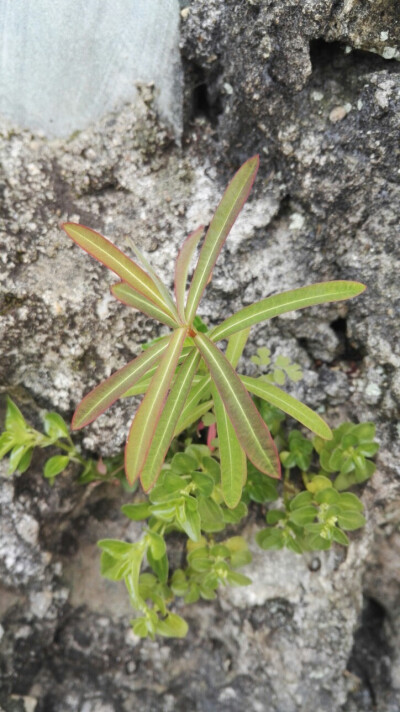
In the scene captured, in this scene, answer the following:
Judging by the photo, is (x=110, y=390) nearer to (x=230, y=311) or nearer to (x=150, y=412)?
(x=150, y=412)

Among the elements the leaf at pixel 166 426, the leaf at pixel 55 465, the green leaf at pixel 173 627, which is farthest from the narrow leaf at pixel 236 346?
the green leaf at pixel 173 627

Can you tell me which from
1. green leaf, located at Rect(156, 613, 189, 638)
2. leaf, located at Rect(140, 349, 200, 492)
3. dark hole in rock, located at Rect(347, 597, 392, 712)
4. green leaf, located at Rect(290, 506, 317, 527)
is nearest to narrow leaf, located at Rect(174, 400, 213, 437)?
leaf, located at Rect(140, 349, 200, 492)

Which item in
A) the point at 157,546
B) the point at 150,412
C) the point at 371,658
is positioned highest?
the point at 150,412

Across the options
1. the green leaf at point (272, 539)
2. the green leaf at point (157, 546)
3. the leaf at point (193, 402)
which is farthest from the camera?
the green leaf at point (272, 539)

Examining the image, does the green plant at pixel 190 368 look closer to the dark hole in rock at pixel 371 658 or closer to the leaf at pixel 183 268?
the leaf at pixel 183 268

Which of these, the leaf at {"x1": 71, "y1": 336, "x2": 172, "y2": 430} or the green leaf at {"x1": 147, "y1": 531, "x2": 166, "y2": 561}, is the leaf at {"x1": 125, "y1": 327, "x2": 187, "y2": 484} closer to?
the leaf at {"x1": 71, "y1": 336, "x2": 172, "y2": 430}

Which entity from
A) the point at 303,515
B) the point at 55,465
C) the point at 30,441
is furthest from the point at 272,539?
the point at 30,441
